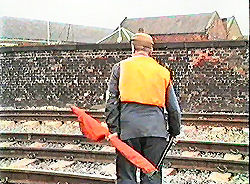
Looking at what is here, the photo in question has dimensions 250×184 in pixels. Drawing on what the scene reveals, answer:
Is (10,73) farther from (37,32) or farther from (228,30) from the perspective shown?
(37,32)

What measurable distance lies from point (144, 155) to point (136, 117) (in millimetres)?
429

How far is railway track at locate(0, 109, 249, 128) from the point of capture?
892cm

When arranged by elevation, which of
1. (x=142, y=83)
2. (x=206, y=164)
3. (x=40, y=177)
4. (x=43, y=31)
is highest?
(x=43, y=31)

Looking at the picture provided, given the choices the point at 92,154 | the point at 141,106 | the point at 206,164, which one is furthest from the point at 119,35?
the point at 141,106

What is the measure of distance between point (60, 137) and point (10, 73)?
7.09m

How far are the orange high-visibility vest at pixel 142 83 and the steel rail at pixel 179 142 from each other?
9.01 feet

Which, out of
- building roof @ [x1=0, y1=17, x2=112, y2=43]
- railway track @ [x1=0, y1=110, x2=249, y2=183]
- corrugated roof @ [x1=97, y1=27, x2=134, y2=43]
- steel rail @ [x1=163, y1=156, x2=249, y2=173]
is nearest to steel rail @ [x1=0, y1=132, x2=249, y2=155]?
railway track @ [x1=0, y1=110, x2=249, y2=183]

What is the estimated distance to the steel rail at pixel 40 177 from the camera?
5.43 metres

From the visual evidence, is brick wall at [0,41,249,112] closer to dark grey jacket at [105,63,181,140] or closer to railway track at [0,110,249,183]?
railway track at [0,110,249,183]

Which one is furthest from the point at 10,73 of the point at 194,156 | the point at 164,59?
the point at 194,156

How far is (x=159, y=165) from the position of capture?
3992mm

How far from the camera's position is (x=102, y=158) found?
6.61 meters

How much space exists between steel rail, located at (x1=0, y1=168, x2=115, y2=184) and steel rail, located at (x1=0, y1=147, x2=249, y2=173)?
1133mm

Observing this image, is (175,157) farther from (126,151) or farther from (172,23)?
(172,23)
